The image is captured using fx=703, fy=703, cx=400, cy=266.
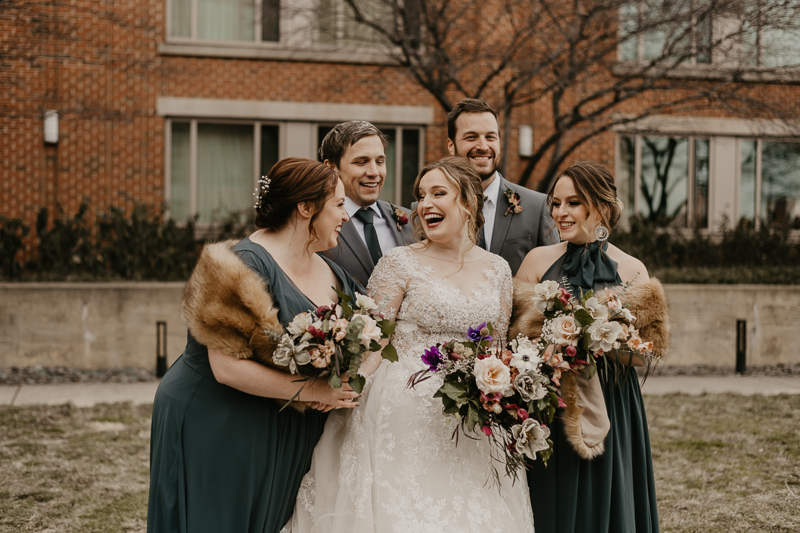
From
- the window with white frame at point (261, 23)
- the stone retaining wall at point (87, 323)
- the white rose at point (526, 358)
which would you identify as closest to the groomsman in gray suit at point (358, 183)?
the white rose at point (526, 358)

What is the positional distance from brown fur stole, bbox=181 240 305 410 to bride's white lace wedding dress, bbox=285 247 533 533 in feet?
1.83

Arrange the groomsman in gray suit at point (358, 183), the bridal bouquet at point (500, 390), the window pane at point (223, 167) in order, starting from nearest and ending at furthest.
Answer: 1. the bridal bouquet at point (500, 390)
2. the groomsman in gray suit at point (358, 183)
3. the window pane at point (223, 167)

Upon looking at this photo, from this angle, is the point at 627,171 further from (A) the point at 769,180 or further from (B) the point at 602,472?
(B) the point at 602,472

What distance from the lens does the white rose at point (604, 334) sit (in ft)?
10.00

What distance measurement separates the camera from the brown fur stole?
115 inches

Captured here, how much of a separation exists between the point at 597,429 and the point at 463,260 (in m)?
1.04

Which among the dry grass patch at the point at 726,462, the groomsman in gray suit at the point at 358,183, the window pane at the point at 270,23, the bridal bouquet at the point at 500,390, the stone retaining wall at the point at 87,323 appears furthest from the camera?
the window pane at the point at 270,23

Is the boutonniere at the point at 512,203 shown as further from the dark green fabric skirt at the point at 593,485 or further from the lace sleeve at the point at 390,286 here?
the dark green fabric skirt at the point at 593,485

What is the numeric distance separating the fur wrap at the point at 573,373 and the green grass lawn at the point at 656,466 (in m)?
2.15

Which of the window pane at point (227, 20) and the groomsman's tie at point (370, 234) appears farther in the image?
the window pane at point (227, 20)

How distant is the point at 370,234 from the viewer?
4230 millimetres

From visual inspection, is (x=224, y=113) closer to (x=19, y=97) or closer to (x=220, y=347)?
(x=19, y=97)

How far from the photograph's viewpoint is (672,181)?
14.6 metres

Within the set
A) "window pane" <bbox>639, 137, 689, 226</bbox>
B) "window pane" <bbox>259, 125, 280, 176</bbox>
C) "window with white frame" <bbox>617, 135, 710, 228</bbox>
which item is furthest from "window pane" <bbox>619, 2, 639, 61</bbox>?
"window pane" <bbox>259, 125, 280, 176</bbox>
